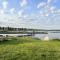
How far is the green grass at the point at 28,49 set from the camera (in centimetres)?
397

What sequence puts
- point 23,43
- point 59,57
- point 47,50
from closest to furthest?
1. point 59,57
2. point 47,50
3. point 23,43

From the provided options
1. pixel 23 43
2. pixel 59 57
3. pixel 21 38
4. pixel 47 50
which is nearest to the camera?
pixel 59 57

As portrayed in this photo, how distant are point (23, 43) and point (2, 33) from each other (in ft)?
3.99

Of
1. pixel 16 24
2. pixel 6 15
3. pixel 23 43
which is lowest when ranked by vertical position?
pixel 23 43

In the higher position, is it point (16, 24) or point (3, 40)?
point (16, 24)

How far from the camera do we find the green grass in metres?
3.97

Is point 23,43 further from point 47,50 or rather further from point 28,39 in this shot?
point 47,50

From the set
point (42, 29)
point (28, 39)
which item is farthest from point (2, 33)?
point (42, 29)

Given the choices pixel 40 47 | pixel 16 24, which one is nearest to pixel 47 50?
pixel 40 47

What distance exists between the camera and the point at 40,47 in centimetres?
464

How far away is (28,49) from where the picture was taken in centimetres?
441

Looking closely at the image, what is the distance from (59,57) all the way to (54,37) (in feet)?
5.39

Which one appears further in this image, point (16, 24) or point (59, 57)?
point (16, 24)

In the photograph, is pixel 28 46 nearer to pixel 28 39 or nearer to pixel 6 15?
pixel 28 39
